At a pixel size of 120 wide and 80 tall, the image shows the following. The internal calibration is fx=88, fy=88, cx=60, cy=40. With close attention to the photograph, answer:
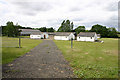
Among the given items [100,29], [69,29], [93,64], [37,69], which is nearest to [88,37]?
[100,29]

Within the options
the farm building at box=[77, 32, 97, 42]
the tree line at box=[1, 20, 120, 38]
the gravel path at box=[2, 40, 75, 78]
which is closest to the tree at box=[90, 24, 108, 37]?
the tree line at box=[1, 20, 120, 38]

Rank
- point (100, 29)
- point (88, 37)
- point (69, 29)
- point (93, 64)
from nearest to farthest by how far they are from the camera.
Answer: point (93, 64) < point (88, 37) < point (100, 29) < point (69, 29)

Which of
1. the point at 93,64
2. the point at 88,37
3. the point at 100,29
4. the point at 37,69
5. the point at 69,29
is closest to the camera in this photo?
the point at 37,69

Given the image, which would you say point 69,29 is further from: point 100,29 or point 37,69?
point 37,69

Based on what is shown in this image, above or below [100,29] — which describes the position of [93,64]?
below

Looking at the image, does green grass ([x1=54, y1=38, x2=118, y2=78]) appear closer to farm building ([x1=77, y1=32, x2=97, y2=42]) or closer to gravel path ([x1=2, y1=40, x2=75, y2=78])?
A: gravel path ([x1=2, y1=40, x2=75, y2=78])

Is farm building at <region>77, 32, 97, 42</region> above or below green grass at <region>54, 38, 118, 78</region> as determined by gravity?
above

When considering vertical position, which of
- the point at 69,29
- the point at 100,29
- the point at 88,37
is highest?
the point at 69,29

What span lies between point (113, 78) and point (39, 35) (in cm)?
5489

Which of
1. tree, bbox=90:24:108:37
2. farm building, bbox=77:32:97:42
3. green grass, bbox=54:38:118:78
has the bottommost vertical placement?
green grass, bbox=54:38:118:78

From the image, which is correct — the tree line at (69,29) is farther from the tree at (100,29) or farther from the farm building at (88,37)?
the farm building at (88,37)

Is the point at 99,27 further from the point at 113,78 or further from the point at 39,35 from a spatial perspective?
the point at 113,78

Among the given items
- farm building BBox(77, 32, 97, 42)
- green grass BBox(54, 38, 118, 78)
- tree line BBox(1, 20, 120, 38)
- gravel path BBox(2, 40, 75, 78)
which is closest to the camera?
gravel path BBox(2, 40, 75, 78)

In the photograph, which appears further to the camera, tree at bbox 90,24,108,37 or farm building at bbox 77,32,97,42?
tree at bbox 90,24,108,37
